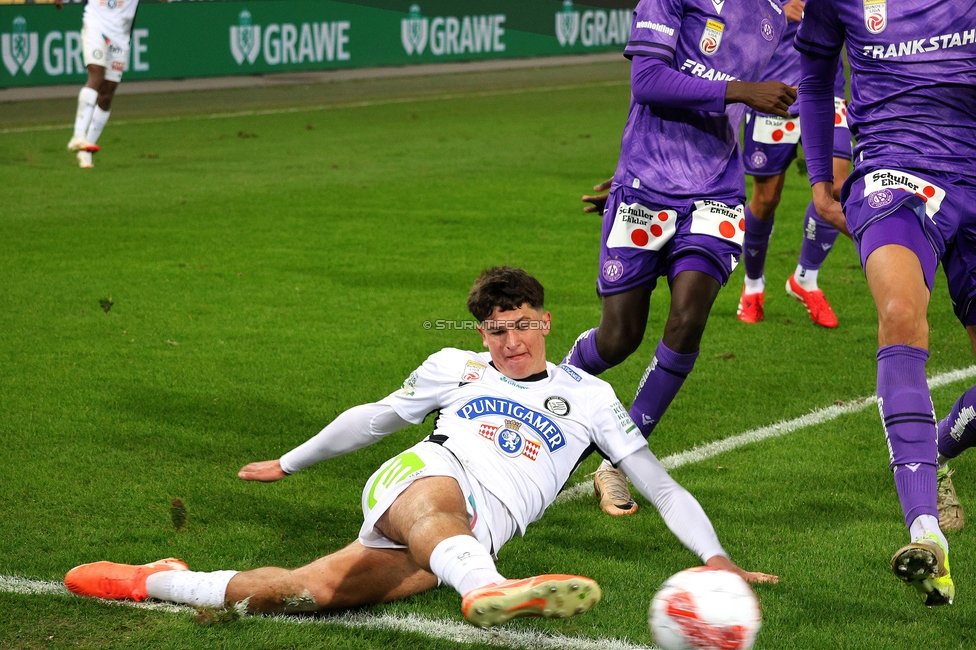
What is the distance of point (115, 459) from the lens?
5094 millimetres

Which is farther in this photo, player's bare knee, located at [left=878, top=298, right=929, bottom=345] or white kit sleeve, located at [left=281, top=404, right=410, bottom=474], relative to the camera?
white kit sleeve, located at [left=281, top=404, right=410, bottom=474]

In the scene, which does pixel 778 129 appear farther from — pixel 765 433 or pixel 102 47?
pixel 102 47

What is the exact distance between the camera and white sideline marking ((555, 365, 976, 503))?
499cm

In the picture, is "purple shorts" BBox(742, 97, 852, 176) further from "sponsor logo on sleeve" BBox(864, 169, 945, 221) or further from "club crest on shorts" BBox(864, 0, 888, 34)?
"sponsor logo on sleeve" BBox(864, 169, 945, 221)

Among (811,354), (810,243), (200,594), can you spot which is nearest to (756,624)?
(200,594)

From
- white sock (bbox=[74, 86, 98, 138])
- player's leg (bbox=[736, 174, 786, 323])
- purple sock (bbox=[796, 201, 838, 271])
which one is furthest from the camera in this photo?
white sock (bbox=[74, 86, 98, 138])

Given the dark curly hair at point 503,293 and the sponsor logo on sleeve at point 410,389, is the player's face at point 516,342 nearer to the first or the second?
the dark curly hair at point 503,293

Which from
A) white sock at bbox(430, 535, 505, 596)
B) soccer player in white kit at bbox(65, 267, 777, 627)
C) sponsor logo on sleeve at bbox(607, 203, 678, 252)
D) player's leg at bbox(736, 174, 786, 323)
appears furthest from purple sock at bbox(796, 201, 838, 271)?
white sock at bbox(430, 535, 505, 596)

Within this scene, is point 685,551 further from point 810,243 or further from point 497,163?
point 497,163

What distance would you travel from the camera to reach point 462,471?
3.72 metres

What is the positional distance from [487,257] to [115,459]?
4.54 metres

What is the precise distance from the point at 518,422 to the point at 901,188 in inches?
53.7

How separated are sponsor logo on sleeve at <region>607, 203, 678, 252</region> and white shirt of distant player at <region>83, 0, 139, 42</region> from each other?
9.52 metres

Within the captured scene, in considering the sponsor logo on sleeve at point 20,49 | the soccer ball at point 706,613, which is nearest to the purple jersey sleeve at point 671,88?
the soccer ball at point 706,613
